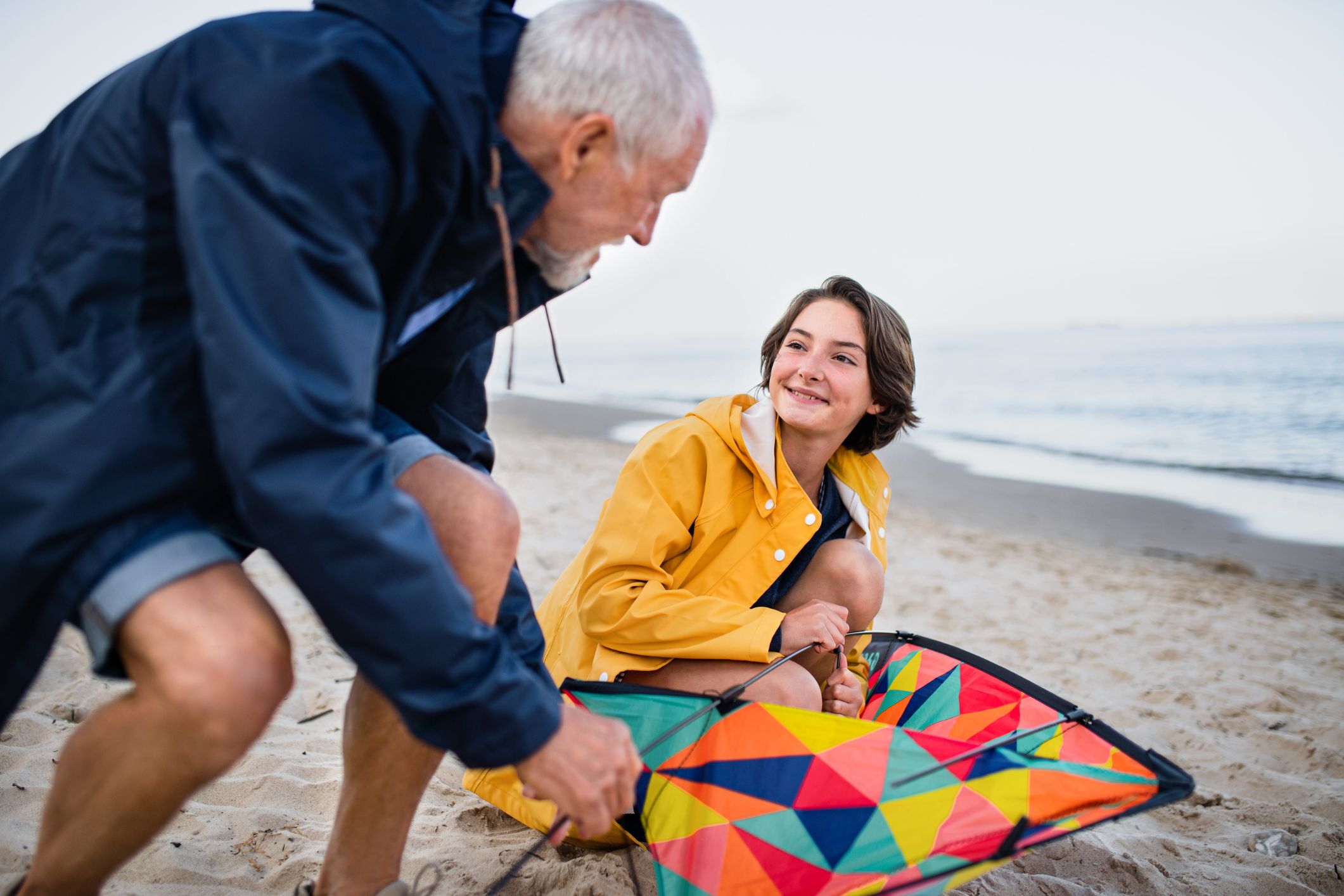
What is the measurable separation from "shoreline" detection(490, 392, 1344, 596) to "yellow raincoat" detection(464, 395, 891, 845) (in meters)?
4.14

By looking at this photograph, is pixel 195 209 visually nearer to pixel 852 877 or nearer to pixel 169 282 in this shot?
pixel 169 282

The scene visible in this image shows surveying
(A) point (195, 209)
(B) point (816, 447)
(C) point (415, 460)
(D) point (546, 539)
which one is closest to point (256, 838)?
(C) point (415, 460)

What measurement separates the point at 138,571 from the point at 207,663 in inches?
5.7

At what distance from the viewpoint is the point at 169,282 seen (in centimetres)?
108

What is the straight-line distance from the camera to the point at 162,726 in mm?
1026

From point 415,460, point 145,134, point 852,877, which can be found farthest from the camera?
point 852,877

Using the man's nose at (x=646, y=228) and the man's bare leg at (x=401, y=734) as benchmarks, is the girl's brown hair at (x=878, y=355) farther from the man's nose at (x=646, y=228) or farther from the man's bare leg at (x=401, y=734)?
the man's bare leg at (x=401, y=734)

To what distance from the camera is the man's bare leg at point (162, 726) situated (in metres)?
1.02

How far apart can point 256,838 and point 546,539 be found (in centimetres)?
301

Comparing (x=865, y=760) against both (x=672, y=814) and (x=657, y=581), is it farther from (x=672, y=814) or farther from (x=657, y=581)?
(x=657, y=581)

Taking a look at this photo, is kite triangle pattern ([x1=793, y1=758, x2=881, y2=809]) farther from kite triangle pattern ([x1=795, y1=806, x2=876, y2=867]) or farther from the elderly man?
the elderly man

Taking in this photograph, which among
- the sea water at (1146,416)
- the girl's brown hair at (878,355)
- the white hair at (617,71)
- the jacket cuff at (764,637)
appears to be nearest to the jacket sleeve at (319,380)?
the white hair at (617,71)

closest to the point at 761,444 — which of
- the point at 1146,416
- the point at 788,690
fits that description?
the point at 788,690

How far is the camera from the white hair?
123 cm
